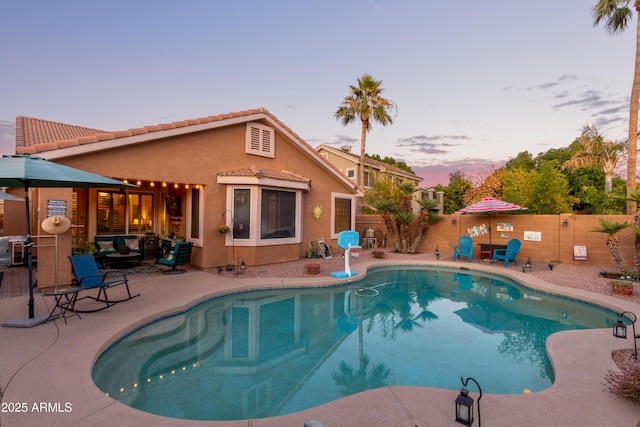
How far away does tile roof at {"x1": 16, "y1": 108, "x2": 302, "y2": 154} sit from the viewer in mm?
8008

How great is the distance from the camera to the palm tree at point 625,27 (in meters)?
14.8

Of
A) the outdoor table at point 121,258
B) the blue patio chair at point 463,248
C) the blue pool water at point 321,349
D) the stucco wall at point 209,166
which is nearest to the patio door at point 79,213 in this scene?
the stucco wall at point 209,166

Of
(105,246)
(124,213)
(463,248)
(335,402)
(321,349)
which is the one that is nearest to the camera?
(335,402)

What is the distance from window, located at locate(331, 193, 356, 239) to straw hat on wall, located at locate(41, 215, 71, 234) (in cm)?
1124

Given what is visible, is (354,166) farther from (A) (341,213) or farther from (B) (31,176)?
(B) (31,176)

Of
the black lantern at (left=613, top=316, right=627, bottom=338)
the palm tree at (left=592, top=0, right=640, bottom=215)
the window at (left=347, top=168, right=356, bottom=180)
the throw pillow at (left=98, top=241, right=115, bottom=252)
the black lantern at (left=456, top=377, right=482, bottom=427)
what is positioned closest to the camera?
the black lantern at (left=456, top=377, right=482, bottom=427)

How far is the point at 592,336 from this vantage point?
567cm

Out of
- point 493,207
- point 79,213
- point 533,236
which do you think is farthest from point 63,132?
point 533,236

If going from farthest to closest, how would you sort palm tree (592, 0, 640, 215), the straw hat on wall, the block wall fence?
palm tree (592, 0, 640, 215) → the block wall fence → the straw hat on wall

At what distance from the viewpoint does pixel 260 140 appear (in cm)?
1321

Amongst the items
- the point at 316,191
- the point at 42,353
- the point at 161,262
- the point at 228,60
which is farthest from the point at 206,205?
the point at 228,60

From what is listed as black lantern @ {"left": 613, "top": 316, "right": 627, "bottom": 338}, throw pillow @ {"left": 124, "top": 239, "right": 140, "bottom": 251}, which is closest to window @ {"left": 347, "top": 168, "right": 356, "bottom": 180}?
throw pillow @ {"left": 124, "top": 239, "right": 140, "bottom": 251}

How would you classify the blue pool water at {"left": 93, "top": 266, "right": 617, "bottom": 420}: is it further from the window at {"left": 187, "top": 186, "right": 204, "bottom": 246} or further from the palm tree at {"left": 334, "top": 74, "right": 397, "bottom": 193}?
the palm tree at {"left": 334, "top": 74, "right": 397, "bottom": 193}

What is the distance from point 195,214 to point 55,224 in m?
4.50
